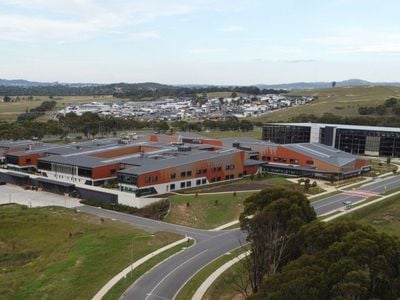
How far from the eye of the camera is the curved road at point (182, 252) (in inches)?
1421

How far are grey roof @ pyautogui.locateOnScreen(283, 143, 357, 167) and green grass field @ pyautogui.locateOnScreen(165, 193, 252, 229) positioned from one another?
80.5 feet

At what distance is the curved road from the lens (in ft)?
118

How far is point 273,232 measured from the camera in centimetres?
3412

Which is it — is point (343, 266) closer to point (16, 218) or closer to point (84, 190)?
point (16, 218)

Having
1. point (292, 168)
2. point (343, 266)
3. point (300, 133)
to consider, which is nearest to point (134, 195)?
point (292, 168)

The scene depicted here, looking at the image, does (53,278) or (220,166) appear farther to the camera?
(220,166)

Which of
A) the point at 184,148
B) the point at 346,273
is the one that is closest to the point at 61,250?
the point at 346,273

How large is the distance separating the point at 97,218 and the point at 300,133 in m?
68.5

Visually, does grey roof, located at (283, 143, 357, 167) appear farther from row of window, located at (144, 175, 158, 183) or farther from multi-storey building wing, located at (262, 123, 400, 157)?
row of window, located at (144, 175, 158, 183)

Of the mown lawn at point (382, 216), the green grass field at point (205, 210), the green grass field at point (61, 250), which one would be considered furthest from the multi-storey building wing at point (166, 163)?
the mown lawn at point (382, 216)

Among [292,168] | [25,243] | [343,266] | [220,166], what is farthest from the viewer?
[292,168]

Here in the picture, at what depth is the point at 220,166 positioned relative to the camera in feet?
255

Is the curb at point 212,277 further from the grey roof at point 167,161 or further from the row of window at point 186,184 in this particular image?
the row of window at point 186,184

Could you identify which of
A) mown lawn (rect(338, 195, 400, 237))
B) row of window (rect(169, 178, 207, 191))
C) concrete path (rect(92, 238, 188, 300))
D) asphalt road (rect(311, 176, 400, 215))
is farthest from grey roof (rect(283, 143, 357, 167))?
concrete path (rect(92, 238, 188, 300))
